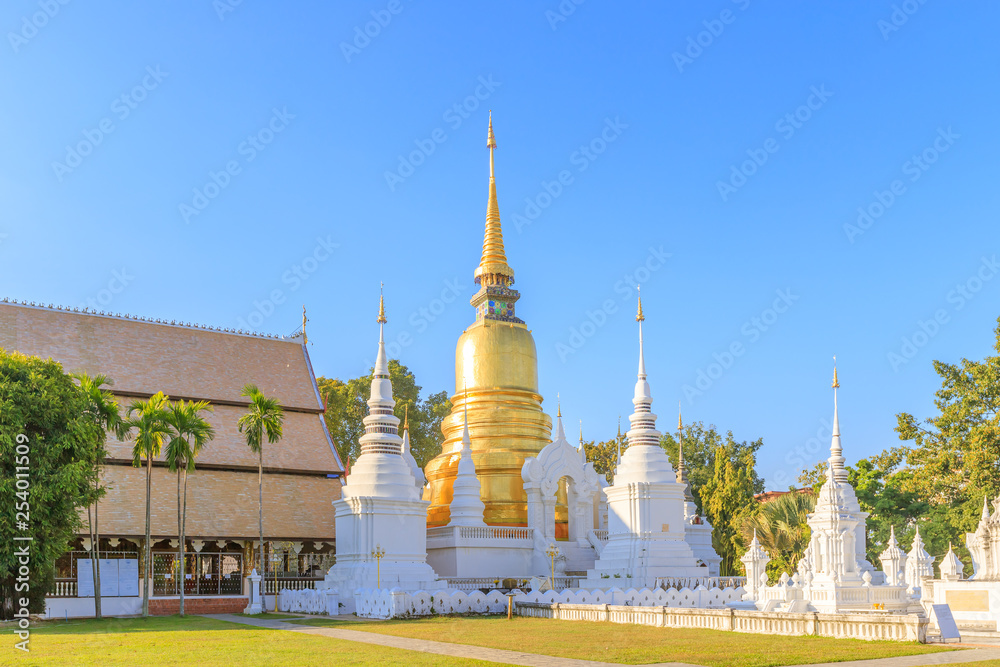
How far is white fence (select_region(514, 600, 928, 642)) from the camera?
16047mm

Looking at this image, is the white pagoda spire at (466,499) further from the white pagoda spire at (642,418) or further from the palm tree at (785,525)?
the palm tree at (785,525)

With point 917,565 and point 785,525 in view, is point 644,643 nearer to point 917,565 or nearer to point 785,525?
point 917,565

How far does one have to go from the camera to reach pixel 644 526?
97.3ft

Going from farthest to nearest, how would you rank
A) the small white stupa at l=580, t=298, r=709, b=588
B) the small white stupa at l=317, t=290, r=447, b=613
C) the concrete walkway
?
the small white stupa at l=580, t=298, r=709, b=588
the small white stupa at l=317, t=290, r=447, b=613
the concrete walkway

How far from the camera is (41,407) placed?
24094 mm

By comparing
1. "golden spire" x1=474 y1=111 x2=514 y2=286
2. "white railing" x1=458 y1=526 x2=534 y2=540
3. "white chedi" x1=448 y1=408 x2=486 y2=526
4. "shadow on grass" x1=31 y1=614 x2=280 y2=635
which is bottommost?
"shadow on grass" x1=31 y1=614 x2=280 y2=635

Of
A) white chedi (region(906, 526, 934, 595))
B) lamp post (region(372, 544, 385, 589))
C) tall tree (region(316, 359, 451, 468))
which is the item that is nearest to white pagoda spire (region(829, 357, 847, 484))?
white chedi (region(906, 526, 934, 595))

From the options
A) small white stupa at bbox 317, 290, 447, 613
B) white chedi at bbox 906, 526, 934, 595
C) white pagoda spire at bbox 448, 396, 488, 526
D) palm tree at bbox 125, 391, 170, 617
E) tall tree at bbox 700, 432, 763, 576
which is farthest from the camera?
tall tree at bbox 700, 432, 763, 576

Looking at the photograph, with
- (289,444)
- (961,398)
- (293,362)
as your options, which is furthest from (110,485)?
(961,398)

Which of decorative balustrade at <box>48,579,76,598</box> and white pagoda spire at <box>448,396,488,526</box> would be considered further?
white pagoda spire at <box>448,396,488,526</box>

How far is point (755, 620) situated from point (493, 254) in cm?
2321

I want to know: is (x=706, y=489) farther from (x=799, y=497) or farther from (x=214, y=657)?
(x=214, y=657)

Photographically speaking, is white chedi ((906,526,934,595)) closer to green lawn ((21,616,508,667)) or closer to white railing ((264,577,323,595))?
white railing ((264,577,323,595))

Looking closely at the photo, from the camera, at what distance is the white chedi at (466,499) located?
3189cm
